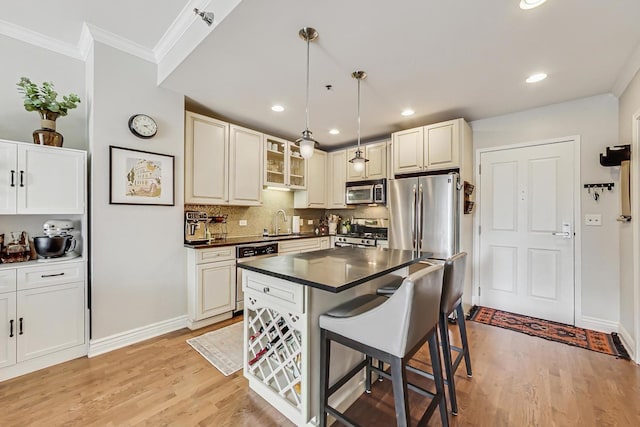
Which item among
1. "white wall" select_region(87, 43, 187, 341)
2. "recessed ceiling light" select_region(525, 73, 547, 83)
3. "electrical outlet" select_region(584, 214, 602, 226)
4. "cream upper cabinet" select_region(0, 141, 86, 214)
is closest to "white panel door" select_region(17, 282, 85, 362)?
"white wall" select_region(87, 43, 187, 341)

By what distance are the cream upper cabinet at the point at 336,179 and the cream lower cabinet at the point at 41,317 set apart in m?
3.44

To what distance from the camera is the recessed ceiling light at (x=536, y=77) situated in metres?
2.41

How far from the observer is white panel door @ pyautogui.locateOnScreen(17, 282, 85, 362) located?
2.04m

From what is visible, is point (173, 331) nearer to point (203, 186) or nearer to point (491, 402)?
point (203, 186)

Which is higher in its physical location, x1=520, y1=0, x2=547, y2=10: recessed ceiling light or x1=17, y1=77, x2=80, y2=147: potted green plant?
x1=520, y1=0, x2=547, y2=10: recessed ceiling light

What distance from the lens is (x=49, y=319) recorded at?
2.15 metres

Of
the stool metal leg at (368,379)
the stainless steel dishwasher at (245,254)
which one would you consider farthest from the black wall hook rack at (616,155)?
the stainless steel dishwasher at (245,254)

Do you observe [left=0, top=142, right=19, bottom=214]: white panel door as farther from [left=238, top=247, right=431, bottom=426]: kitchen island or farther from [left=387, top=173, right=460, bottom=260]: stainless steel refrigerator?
[left=387, top=173, right=460, bottom=260]: stainless steel refrigerator

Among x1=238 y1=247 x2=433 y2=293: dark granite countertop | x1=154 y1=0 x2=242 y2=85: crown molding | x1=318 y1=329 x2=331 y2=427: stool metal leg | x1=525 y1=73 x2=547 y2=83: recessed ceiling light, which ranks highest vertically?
x1=154 y1=0 x2=242 y2=85: crown molding

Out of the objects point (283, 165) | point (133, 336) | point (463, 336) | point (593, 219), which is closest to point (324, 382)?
point (463, 336)

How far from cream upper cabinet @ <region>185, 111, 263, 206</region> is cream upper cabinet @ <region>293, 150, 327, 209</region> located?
95cm

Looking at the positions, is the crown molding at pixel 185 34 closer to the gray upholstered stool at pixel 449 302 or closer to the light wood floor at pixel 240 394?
the gray upholstered stool at pixel 449 302

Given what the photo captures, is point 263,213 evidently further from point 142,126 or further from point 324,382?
point 324,382

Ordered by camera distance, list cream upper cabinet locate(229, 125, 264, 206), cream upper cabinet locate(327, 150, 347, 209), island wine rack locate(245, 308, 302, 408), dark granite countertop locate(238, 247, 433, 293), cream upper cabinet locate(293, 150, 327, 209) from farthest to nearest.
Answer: cream upper cabinet locate(327, 150, 347, 209)
cream upper cabinet locate(293, 150, 327, 209)
cream upper cabinet locate(229, 125, 264, 206)
island wine rack locate(245, 308, 302, 408)
dark granite countertop locate(238, 247, 433, 293)
